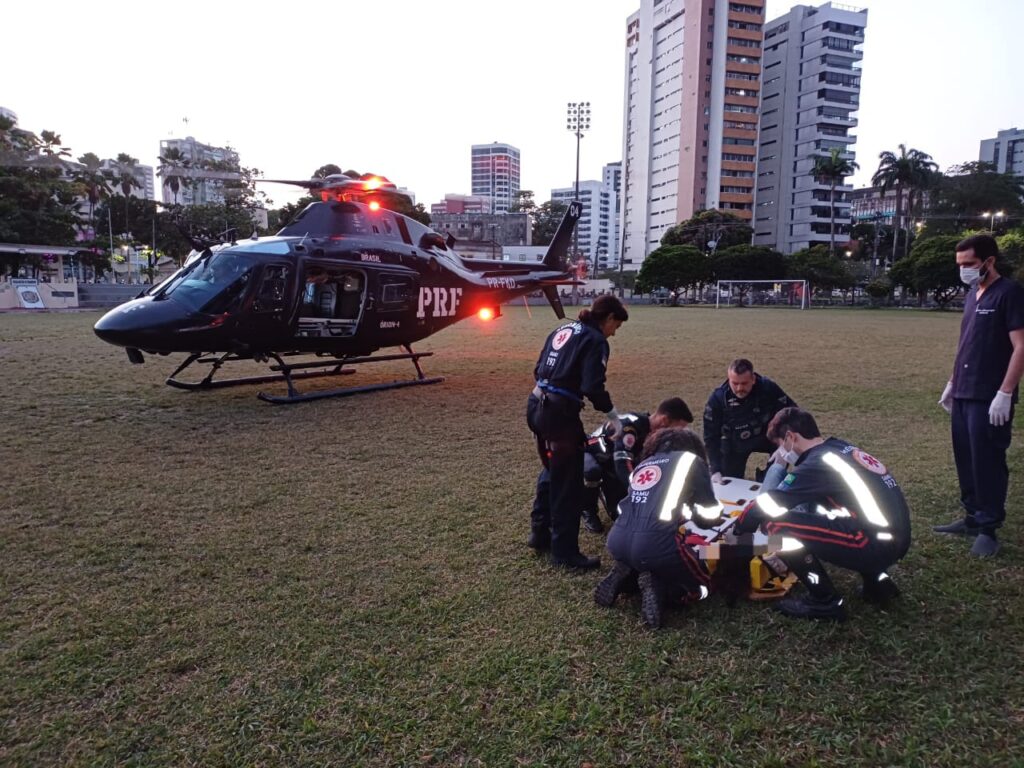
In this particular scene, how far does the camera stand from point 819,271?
61875 mm

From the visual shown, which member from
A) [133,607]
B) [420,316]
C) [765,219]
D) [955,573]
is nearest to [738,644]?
[955,573]

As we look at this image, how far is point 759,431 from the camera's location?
5312mm

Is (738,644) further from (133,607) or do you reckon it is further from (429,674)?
(133,607)

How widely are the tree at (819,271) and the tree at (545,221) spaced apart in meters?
53.6

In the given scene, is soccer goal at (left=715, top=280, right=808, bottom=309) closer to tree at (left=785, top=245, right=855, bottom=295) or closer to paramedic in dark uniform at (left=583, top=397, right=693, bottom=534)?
tree at (left=785, top=245, right=855, bottom=295)

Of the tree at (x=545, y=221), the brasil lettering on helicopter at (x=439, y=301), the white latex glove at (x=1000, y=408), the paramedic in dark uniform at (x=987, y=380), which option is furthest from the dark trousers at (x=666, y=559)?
the tree at (x=545, y=221)

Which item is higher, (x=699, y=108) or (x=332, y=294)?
(x=699, y=108)

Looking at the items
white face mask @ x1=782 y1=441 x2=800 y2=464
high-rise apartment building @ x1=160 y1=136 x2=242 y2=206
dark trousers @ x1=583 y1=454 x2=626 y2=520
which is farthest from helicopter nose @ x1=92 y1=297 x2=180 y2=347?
high-rise apartment building @ x1=160 y1=136 x2=242 y2=206

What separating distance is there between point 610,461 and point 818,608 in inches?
67.0

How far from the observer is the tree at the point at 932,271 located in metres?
48.5

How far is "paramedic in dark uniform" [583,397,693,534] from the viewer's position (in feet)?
14.8

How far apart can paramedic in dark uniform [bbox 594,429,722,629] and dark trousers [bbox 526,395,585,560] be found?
1.62ft

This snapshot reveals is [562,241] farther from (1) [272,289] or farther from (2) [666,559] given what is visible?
(2) [666,559]

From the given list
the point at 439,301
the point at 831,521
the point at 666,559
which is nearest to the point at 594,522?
the point at 666,559
